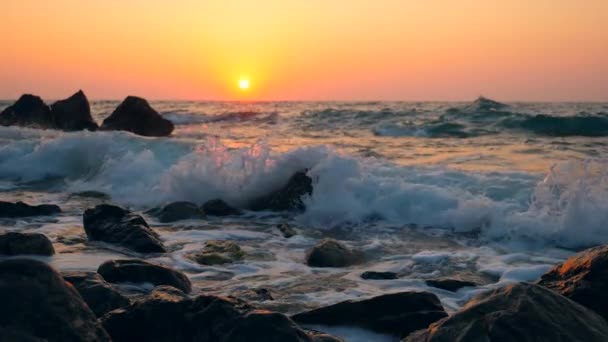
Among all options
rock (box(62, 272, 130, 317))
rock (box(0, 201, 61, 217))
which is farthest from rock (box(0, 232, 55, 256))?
rock (box(0, 201, 61, 217))

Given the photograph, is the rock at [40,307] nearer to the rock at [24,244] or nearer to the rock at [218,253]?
the rock at [24,244]

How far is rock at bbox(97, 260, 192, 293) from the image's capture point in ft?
14.7

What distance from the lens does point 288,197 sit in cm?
875

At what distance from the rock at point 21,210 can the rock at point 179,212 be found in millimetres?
1377

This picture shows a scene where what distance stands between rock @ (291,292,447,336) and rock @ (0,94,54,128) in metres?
21.2

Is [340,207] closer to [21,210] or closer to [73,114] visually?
[21,210]

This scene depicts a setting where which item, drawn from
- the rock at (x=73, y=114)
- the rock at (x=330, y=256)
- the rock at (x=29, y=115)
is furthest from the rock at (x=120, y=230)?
the rock at (x=29, y=115)

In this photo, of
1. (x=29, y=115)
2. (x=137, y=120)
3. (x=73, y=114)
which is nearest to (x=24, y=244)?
(x=137, y=120)

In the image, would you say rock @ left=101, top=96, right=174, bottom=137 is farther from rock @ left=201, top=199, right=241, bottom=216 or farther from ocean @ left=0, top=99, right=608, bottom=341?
rock @ left=201, top=199, right=241, bottom=216

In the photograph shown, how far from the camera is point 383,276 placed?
518 centimetres

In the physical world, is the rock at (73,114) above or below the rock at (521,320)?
above

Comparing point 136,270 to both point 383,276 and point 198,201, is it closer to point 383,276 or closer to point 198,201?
point 383,276

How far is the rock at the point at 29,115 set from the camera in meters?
22.7

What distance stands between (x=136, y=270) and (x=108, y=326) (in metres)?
1.20
